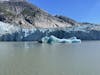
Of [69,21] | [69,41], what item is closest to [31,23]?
[69,21]

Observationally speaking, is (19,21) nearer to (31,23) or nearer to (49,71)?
(31,23)

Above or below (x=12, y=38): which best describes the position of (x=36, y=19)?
above

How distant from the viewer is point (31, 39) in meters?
38.3

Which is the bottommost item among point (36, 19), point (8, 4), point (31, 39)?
point (31, 39)

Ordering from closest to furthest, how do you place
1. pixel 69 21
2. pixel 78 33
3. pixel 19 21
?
pixel 78 33 → pixel 19 21 → pixel 69 21

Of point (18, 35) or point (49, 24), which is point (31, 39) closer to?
point (18, 35)

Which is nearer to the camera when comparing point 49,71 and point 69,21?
point 49,71

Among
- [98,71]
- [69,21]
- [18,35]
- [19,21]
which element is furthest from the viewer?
[69,21]

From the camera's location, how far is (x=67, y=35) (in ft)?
116

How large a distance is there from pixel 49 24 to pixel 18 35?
27.9 meters

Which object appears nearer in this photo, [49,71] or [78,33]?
[49,71]

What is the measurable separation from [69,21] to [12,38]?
38906 mm

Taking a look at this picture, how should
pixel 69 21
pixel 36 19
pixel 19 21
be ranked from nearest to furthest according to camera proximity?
1. pixel 19 21
2. pixel 36 19
3. pixel 69 21

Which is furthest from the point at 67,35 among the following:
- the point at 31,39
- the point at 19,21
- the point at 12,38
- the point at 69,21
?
the point at 69,21
